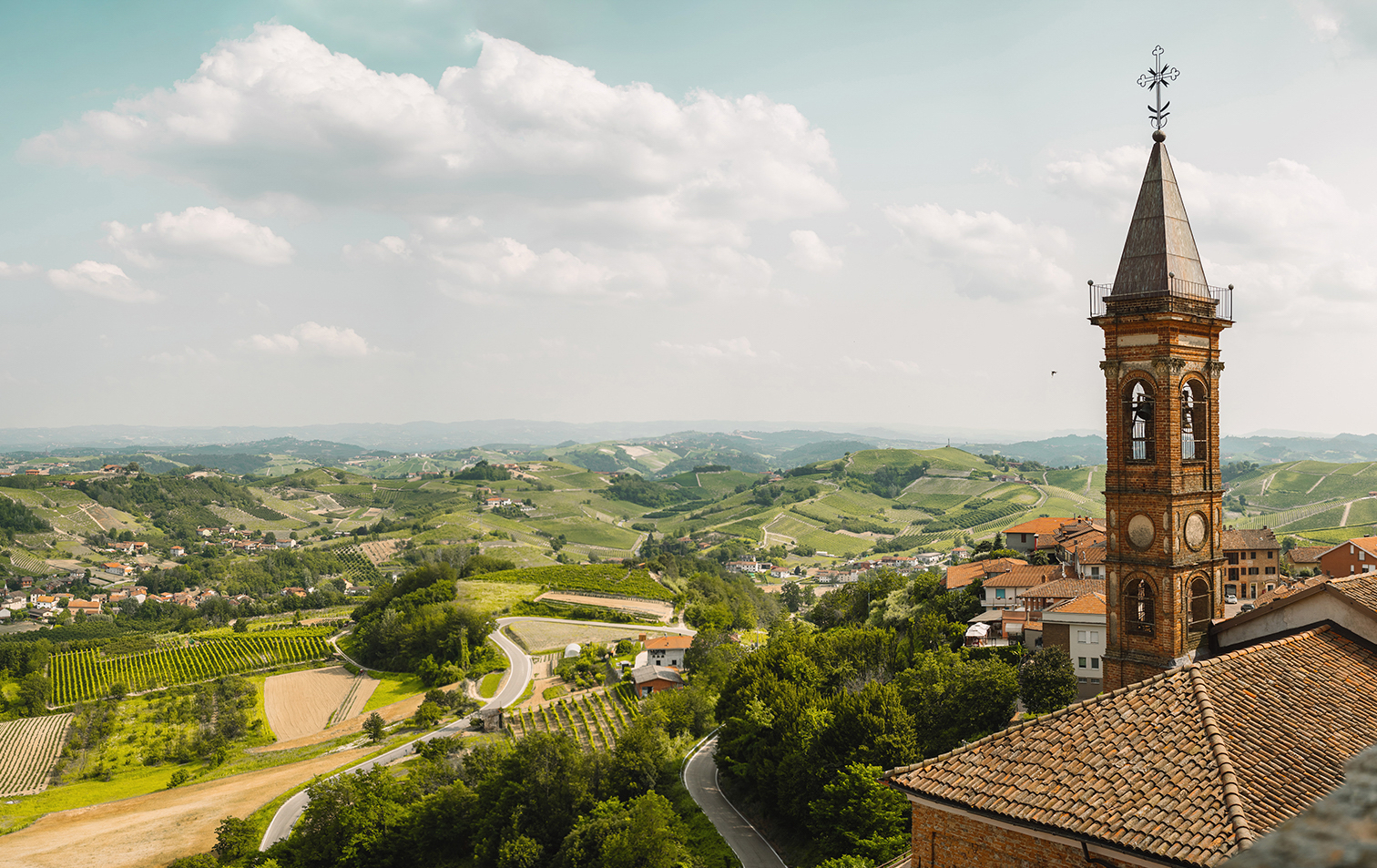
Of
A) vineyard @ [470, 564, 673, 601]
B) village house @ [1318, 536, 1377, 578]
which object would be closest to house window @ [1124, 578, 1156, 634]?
village house @ [1318, 536, 1377, 578]

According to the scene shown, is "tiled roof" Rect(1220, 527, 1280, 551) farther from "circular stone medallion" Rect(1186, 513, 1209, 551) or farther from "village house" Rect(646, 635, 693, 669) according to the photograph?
"circular stone medallion" Rect(1186, 513, 1209, 551)

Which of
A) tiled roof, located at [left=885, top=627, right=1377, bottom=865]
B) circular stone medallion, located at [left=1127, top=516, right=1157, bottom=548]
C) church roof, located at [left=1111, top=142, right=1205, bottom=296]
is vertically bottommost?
tiled roof, located at [left=885, top=627, right=1377, bottom=865]

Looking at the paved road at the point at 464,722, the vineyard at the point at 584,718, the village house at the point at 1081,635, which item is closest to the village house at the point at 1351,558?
the village house at the point at 1081,635

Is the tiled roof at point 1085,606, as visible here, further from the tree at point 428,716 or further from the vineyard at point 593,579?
the vineyard at point 593,579

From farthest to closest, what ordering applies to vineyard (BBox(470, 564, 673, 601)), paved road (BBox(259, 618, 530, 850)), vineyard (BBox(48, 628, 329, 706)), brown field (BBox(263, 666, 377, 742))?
1. vineyard (BBox(470, 564, 673, 601))
2. vineyard (BBox(48, 628, 329, 706))
3. brown field (BBox(263, 666, 377, 742))
4. paved road (BBox(259, 618, 530, 850))

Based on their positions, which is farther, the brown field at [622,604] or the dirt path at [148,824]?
the brown field at [622,604]

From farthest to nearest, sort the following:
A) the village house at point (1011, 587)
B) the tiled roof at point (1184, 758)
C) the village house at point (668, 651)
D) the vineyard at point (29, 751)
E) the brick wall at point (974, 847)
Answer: the village house at point (668, 651), the vineyard at point (29, 751), the village house at point (1011, 587), the brick wall at point (974, 847), the tiled roof at point (1184, 758)

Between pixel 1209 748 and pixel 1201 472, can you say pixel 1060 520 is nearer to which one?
pixel 1201 472
